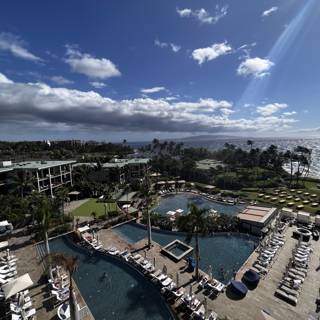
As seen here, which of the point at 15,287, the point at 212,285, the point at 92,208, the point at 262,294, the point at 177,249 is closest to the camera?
the point at 15,287

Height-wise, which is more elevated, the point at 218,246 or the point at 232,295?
the point at 232,295

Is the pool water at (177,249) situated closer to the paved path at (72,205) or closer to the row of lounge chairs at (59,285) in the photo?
the row of lounge chairs at (59,285)

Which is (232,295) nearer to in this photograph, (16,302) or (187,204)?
(16,302)

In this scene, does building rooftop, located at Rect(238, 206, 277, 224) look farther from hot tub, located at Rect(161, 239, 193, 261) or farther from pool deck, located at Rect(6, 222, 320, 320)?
hot tub, located at Rect(161, 239, 193, 261)

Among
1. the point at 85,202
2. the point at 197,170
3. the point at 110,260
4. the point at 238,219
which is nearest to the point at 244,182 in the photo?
the point at 197,170

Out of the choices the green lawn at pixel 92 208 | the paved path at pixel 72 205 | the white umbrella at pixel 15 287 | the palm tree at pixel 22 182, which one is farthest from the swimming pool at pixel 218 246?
the palm tree at pixel 22 182

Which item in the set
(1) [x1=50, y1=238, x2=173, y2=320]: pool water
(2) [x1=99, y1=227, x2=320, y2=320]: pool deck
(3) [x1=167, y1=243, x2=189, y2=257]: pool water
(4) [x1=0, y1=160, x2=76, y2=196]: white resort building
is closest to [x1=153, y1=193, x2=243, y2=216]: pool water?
(3) [x1=167, y1=243, x2=189, y2=257]: pool water

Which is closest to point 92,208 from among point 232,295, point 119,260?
point 119,260

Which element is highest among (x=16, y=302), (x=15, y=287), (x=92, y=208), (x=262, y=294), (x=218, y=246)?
(x=15, y=287)
